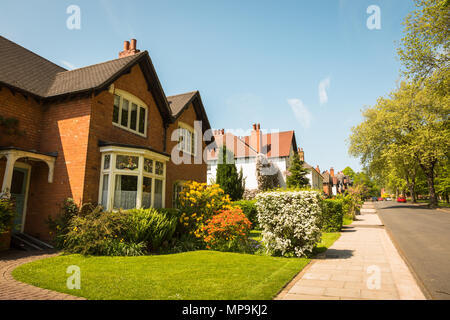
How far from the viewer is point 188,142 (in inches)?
726

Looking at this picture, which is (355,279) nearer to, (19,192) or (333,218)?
(333,218)

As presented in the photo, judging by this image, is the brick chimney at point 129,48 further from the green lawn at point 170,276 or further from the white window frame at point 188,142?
the green lawn at point 170,276

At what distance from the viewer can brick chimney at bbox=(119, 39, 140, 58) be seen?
15.6 meters

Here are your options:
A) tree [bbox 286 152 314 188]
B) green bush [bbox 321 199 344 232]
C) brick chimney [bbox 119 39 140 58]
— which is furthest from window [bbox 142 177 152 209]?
tree [bbox 286 152 314 188]

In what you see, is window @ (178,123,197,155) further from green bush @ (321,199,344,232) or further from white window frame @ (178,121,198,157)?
green bush @ (321,199,344,232)

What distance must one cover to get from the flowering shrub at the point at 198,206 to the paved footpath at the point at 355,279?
4.93 meters

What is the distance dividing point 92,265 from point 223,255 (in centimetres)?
388

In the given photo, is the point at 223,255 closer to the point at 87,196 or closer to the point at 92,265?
the point at 92,265

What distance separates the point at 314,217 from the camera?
850 cm

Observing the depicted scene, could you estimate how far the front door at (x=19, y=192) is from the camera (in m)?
11.0

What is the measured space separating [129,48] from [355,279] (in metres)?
16.1

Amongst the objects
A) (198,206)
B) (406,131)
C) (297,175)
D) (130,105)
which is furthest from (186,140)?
(406,131)

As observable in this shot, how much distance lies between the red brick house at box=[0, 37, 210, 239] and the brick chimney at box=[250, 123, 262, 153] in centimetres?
2603
